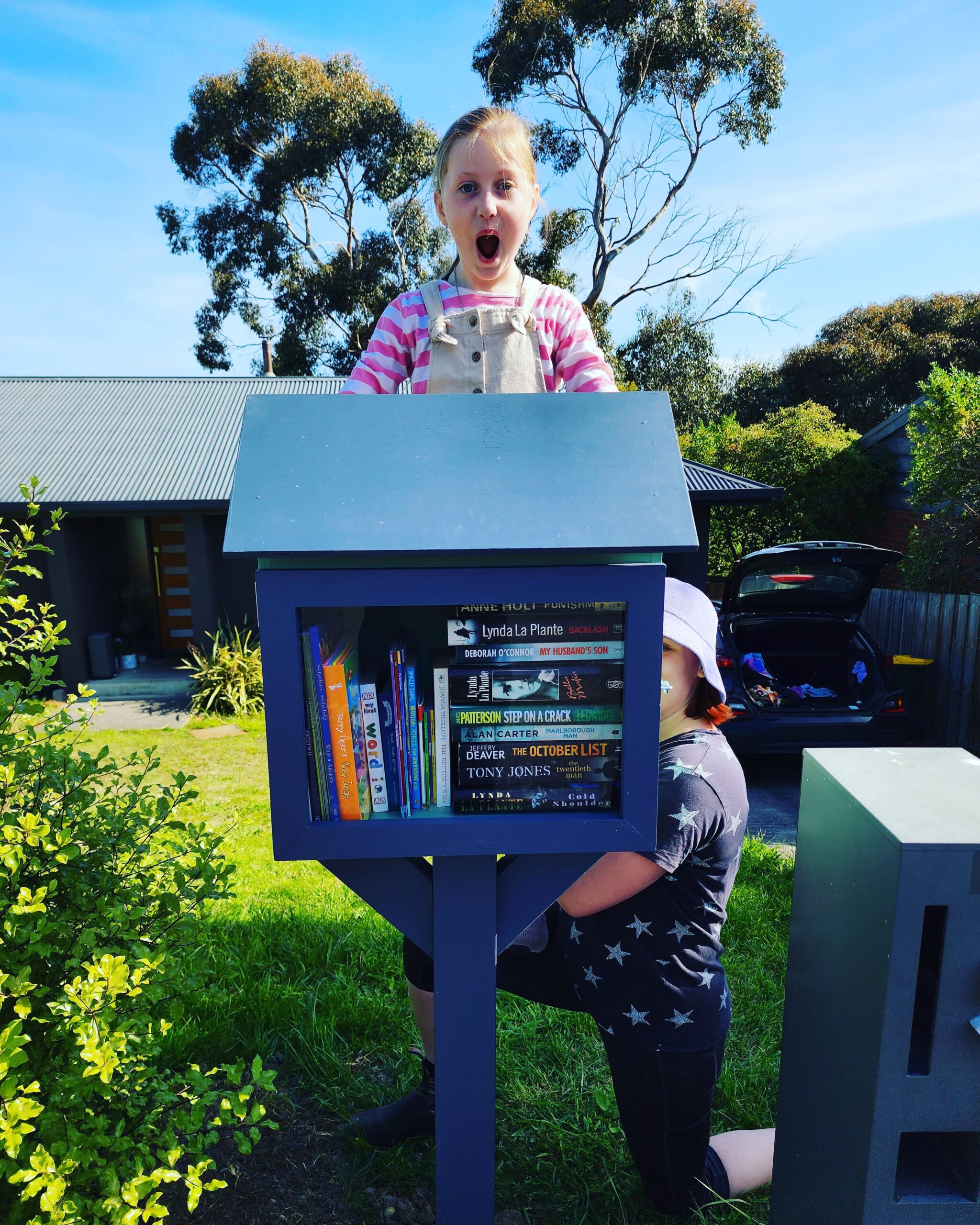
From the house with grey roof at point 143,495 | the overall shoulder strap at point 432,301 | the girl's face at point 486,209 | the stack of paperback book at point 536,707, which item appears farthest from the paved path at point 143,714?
the stack of paperback book at point 536,707

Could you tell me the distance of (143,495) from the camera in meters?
10.7

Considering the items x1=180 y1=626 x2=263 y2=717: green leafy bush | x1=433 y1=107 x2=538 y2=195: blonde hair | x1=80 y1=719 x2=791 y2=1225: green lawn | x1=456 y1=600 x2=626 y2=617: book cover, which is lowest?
x1=180 y1=626 x2=263 y2=717: green leafy bush

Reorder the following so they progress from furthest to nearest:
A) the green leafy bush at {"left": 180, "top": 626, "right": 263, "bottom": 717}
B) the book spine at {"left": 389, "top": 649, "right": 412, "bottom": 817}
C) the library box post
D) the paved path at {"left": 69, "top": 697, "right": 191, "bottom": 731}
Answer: the green leafy bush at {"left": 180, "top": 626, "right": 263, "bottom": 717} → the paved path at {"left": 69, "top": 697, "right": 191, "bottom": 731} → the book spine at {"left": 389, "top": 649, "right": 412, "bottom": 817} → the library box post

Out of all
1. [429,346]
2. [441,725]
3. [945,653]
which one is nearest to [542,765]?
[441,725]

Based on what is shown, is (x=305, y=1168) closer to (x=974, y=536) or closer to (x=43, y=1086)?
(x=43, y=1086)

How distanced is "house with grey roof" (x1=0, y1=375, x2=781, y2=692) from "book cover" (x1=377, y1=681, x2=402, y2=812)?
777cm

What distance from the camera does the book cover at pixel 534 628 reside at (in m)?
1.40

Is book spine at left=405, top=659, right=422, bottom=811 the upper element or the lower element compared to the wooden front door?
upper

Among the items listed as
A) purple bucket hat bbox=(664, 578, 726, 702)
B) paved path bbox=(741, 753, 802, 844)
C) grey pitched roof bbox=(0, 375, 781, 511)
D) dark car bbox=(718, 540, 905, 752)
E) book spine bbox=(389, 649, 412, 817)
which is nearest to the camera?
book spine bbox=(389, 649, 412, 817)

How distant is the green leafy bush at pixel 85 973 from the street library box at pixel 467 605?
1.55 ft

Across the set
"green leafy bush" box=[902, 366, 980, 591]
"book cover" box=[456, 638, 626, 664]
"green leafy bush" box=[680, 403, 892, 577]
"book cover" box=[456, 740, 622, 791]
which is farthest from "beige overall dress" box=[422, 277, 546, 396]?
"green leafy bush" box=[680, 403, 892, 577]

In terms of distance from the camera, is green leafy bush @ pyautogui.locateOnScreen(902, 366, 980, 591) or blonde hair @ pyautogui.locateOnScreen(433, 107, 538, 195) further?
green leafy bush @ pyautogui.locateOnScreen(902, 366, 980, 591)

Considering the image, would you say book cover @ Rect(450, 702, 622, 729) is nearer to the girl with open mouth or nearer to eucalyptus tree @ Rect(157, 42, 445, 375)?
the girl with open mouth

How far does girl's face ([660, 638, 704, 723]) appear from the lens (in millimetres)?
1800
